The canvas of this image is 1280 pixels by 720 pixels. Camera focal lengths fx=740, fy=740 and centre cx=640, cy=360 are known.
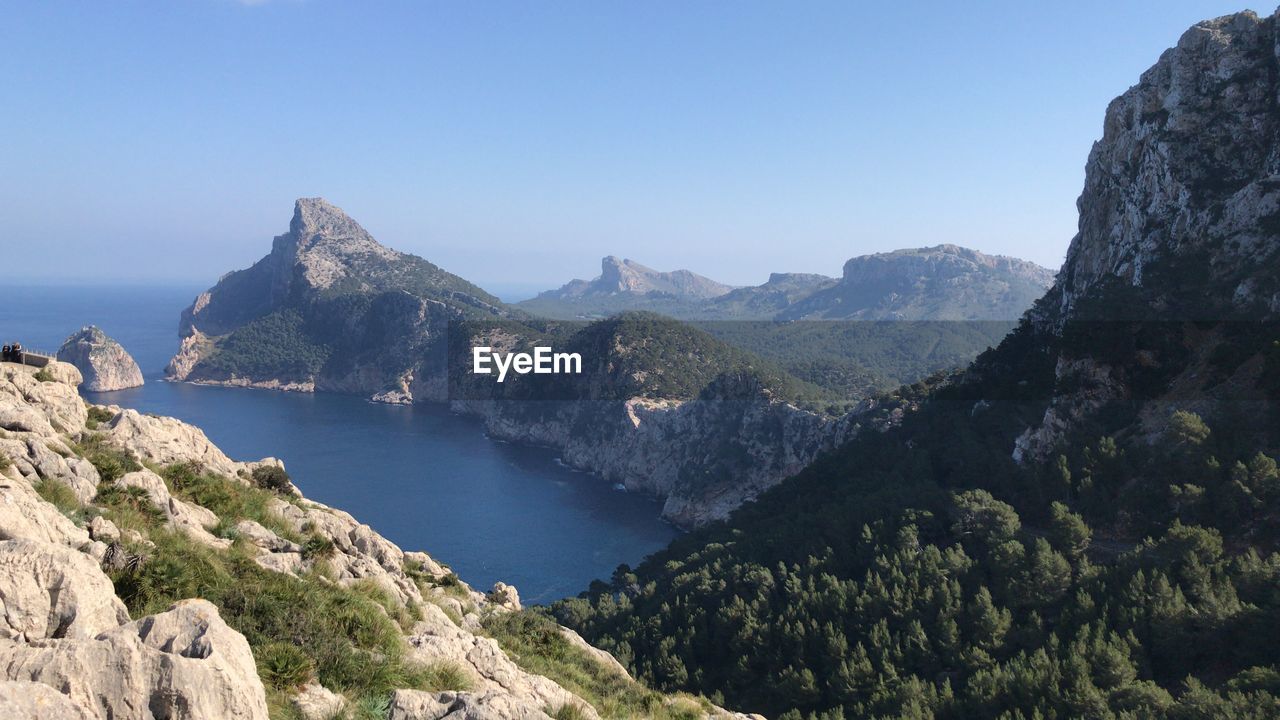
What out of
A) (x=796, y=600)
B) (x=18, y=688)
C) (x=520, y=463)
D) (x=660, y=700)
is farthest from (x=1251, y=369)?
(x=520, y=463)

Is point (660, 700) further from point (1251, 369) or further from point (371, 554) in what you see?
point (1251, 369)

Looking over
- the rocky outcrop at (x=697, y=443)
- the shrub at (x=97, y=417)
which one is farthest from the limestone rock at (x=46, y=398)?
the rocky outcrop at (x=697, y=443)

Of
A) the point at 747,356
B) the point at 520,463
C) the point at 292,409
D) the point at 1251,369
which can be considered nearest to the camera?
the point at 1251,369

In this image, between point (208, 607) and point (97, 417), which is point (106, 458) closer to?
point (97, 417)

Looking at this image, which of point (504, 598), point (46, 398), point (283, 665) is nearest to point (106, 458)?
point (46, 398)

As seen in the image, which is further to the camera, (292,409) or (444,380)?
(444,380)

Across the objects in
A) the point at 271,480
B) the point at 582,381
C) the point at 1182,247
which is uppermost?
the point at 1182,247

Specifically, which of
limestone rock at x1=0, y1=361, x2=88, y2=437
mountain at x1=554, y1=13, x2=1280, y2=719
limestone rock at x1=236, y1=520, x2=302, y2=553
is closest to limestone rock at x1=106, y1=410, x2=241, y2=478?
limestone rock at x1=0, y1=361, x2=88, y2=437
